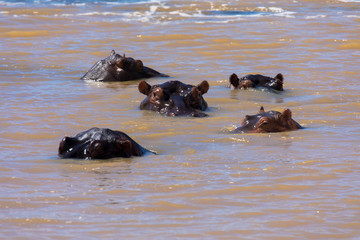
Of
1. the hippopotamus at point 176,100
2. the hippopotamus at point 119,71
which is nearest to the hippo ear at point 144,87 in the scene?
the hippopotamus at point 176,100

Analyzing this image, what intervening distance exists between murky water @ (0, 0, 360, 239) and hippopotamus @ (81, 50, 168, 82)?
237mm

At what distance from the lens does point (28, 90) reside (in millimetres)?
12172

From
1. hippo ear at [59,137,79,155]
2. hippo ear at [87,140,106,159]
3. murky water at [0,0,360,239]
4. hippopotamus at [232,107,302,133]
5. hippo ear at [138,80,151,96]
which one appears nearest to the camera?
murky water at [0,0,360,239]

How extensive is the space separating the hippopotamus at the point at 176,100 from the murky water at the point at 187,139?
0.19 metres

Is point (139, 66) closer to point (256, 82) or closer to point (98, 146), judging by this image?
point (256, 82)

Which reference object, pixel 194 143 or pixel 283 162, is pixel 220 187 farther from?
pixel 194 143

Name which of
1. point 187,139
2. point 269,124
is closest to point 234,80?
point 269,124

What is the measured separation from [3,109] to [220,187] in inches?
191

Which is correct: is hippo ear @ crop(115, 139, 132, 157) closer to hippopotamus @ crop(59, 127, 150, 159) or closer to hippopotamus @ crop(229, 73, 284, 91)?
hippopotamus @ crop(59, 127, 150, 159)

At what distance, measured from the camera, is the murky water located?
5.57 meters

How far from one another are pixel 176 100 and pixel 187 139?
1.64 m

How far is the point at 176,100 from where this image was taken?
10258mm

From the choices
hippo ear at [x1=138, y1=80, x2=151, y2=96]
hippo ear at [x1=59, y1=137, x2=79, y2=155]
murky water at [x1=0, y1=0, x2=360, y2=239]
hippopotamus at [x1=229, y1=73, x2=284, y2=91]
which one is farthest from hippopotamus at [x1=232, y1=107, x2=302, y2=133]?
hippopotamus at [x1=229, y1=73, x2=284, y2=91]

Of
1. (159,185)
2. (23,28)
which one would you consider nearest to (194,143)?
(159,185)
